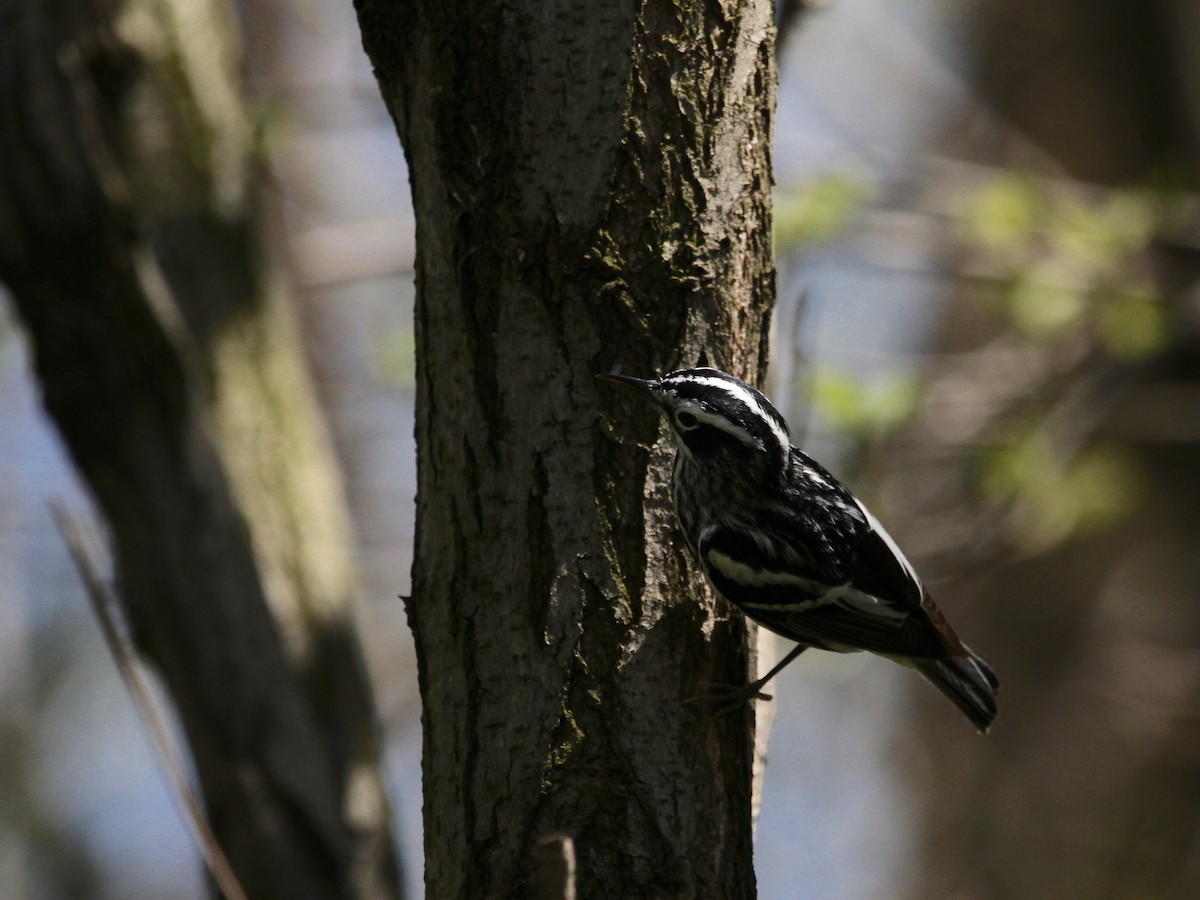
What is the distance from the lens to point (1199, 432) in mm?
8164

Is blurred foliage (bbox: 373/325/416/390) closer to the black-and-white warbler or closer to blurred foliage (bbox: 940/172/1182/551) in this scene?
blurred foliage (bbox: 940/172/1182/551)

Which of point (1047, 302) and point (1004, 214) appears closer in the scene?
point (1004, 214)

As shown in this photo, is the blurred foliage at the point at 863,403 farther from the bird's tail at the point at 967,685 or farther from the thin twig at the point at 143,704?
the thin twig at the point at 143,704

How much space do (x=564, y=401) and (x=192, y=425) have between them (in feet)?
6.37

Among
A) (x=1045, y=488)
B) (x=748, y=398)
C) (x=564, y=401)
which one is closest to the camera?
(x=564, y=401)

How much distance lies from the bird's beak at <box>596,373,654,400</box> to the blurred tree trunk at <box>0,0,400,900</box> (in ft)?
6.34

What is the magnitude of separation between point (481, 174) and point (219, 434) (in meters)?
1.98

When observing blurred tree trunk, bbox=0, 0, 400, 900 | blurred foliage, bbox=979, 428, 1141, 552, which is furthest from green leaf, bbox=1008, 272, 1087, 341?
blurred tree trunk, bbox=0, 0, 400, 900

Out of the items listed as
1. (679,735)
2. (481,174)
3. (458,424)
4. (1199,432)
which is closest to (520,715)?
(679,735)

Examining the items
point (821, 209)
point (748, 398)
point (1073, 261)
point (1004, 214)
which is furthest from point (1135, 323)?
point (748, 398)

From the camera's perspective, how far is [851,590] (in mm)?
3350

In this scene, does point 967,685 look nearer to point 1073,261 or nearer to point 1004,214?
point 1004,214

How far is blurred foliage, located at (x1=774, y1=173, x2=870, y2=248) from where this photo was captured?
21.0ft

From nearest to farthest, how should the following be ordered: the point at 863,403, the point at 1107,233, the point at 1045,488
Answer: the point at 863,403
the point at 1045,488
the point at 1107,233
